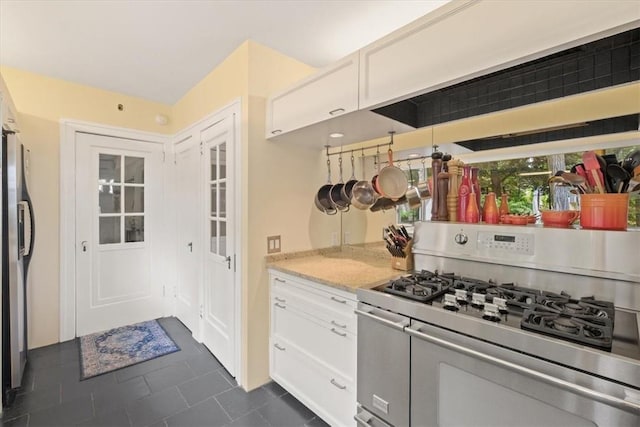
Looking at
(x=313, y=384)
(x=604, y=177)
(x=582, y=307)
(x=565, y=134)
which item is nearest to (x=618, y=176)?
(x=604, y=177)

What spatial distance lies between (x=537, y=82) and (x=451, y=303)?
3.70 ft

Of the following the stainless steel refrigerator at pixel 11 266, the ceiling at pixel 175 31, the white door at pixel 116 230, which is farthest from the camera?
the white door at pixel 116 230

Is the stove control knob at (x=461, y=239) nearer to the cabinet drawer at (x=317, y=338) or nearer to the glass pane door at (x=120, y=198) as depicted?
the cabinet drawer at (x=317, y=338)

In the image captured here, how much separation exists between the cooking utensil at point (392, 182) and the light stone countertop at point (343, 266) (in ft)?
1.53

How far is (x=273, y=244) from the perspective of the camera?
7.18 feet

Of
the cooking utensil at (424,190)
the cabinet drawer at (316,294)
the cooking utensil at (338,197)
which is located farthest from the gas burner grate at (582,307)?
the cooking utensil at (338,197)

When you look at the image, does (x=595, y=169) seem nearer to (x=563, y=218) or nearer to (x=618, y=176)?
(x=618, y=176)

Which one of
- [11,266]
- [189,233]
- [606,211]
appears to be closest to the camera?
[606,211]

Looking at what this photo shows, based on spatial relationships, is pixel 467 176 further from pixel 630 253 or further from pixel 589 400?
pixel 589 400

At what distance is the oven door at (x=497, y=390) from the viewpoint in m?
0.81

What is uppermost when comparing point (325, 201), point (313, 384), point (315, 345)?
point (325, 201)

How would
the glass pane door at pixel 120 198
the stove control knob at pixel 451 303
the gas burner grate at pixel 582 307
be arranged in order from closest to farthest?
the gas burner grate at pixel 582 307 < the stove control knob at pixel 451 303 < the glass pane door at pixel 120 198

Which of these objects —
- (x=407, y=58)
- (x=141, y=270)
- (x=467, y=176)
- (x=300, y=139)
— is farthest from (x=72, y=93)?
(x=467, y=176)

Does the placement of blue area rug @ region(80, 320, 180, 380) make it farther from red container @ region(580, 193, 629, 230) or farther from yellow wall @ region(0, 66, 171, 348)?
red container @ region(580, 193, 629, 230)
